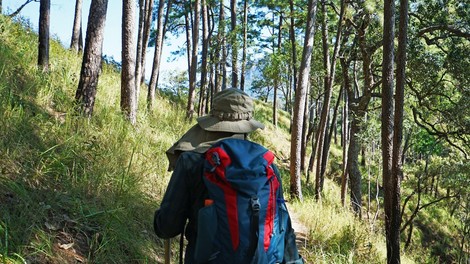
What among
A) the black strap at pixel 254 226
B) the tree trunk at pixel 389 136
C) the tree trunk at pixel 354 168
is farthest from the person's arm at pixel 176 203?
the tree trunk at pixel 354 168

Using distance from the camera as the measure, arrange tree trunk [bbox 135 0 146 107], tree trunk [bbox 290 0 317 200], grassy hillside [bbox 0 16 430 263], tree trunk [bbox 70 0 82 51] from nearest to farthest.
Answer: grassy hillside [bbox 0 16 430 263] < tree trunk [bbox 135 0 146 107] < tree trunk [bbox 290 0 317 200] < tree trunk [bbox 70 0 82 51]

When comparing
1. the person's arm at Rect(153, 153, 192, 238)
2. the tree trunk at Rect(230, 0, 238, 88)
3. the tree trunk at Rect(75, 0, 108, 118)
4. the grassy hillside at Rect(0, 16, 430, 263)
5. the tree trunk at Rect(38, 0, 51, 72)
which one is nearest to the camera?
the person's arm at Rect(153, 153, 192, 238)

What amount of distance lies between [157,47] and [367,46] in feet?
22.3

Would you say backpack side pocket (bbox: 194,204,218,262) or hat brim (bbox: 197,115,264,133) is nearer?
backpack side pocket (bbox: 194,204,218,262)

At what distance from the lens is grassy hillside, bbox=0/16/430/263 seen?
3.67 meters

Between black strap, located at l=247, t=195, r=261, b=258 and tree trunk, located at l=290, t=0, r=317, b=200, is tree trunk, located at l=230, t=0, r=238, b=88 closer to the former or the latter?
tree trunk, located at l=290, t=0, r=317, b=200

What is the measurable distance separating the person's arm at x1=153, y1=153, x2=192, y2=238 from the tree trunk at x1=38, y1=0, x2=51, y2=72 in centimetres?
579

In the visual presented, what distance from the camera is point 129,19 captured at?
312 inches

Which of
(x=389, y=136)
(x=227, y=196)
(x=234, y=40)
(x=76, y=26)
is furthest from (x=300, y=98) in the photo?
(x=227, y=196)

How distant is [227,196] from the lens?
201 centimetres

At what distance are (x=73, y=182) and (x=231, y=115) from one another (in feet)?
9.12

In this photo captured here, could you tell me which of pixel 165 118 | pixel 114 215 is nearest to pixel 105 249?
pixel 114 215

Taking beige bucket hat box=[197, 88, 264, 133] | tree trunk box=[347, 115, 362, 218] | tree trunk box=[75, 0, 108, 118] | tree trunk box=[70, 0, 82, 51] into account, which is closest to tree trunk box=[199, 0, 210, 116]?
tree trunk box=[70, 0, 82, 51]

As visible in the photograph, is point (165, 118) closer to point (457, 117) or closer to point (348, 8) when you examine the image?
point (348, 8)
